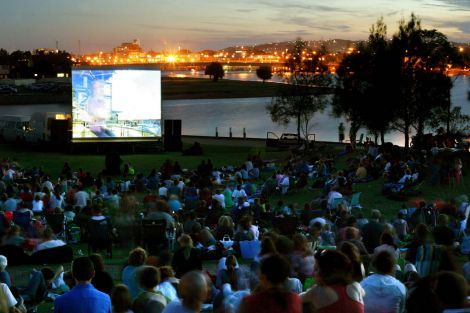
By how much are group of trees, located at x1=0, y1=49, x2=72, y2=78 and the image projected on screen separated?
132 meters

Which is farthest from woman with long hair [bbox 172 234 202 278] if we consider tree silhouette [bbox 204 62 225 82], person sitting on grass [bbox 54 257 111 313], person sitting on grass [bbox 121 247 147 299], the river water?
tree silhouette [bbox 204 62 225 82]

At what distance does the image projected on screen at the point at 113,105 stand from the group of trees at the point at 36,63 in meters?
132

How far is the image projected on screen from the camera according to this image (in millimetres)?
33438

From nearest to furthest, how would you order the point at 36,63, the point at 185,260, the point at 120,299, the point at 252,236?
the point at 120,299 → the point at 185,260 → the point at 252,236 → the point at 36,63

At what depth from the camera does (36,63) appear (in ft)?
548

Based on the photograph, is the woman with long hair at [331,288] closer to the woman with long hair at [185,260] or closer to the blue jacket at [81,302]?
the blue jacket at [81,302]

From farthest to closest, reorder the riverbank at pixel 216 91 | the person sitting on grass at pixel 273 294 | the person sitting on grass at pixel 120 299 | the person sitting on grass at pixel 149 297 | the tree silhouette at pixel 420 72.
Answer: the riverbank at pixel 216 91
the tree silhouette at pixel 420 72
the person sitting on grass at pixel 149 297
the person sitting on grass at pixel 120 299
the person sitting on grass at pixel 273 294

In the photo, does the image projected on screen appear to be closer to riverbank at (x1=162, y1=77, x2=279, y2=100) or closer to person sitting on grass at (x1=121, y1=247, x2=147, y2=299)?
person sitting on grass at (x1=121, y1=247, x2=147, y2=299)

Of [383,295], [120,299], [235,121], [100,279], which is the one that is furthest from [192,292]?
[235,121]

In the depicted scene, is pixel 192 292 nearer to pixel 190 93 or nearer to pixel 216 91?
pixel 190 93

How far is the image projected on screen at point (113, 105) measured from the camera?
110ft

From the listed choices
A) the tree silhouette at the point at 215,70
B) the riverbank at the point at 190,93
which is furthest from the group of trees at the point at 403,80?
the tree silhouette at the point at 215,70

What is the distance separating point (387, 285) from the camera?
216 inches

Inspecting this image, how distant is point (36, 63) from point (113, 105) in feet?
458
